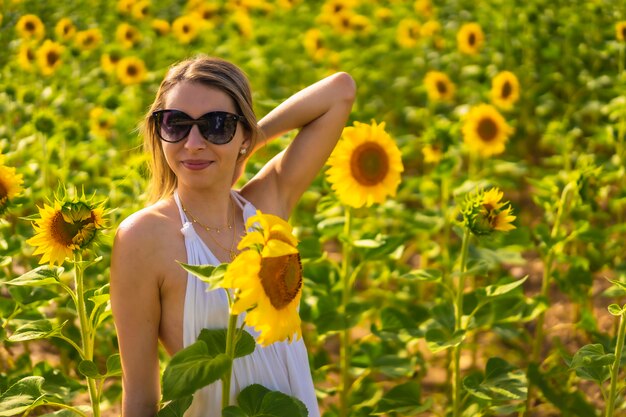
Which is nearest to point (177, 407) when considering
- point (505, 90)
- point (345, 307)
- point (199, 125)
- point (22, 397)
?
point (22, 397)

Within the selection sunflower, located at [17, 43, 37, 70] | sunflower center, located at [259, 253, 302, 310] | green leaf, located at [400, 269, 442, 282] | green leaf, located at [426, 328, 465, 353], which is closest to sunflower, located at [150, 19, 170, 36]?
sunflower, located at [17, 43, 37, 70]

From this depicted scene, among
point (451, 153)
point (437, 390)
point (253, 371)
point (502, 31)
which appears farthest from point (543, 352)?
point (502, 31)

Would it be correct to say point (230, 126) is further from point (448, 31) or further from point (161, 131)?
point (448, 31)

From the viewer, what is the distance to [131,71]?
3.93 m

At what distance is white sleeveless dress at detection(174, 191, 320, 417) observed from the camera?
4.83ft

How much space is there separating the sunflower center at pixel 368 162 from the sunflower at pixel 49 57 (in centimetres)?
203

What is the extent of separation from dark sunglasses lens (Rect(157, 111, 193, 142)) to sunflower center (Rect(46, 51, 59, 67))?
2.49 metres

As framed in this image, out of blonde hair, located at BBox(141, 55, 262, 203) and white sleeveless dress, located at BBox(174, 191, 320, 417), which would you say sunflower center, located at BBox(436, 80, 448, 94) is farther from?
white sleeveless dress, located at BBox(174, 191, 320, 417)

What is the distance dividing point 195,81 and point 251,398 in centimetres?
57

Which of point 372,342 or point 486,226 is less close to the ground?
point 486,226

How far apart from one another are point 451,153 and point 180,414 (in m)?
2.08

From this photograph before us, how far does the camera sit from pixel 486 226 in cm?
187

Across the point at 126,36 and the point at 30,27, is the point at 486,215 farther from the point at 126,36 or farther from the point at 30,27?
the point at 126,36

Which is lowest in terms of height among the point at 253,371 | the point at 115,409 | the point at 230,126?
the point at 115,409
